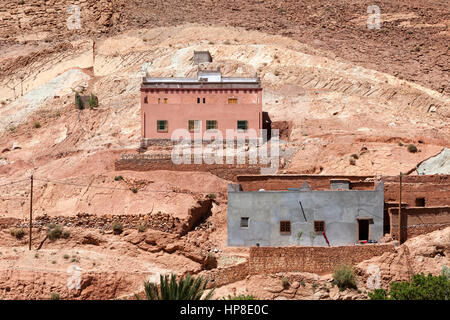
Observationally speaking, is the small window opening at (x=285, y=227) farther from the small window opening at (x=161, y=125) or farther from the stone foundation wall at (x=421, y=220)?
the small window opening at (x=161, y=125)

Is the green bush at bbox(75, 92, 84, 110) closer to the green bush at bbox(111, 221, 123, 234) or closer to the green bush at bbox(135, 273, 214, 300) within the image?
the green bush at bbox(111, 221, 123, 234)

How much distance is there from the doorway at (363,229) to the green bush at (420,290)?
3.44 metres

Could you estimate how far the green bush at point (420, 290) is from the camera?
21797mm

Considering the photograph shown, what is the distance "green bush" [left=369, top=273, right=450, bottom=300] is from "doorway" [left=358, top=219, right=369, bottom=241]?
11.3 feet

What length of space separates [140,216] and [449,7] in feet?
145

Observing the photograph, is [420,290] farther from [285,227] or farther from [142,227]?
[142,227]

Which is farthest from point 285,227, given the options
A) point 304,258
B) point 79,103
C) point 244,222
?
point 79,103

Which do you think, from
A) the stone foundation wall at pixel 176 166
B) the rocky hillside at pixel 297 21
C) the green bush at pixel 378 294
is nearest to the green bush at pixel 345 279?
the green bush at pixel 378 294

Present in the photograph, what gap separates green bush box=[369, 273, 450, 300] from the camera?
21.8 m

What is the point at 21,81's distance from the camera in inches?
2175

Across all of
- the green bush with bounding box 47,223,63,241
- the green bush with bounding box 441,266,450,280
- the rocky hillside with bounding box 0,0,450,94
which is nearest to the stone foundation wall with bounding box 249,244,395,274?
the green bush with bounding box 441,266,450,280

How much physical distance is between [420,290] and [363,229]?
481 cm

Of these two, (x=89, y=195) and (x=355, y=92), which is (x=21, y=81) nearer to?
(x=355, y=92)

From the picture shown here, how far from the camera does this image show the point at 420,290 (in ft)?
72.0
